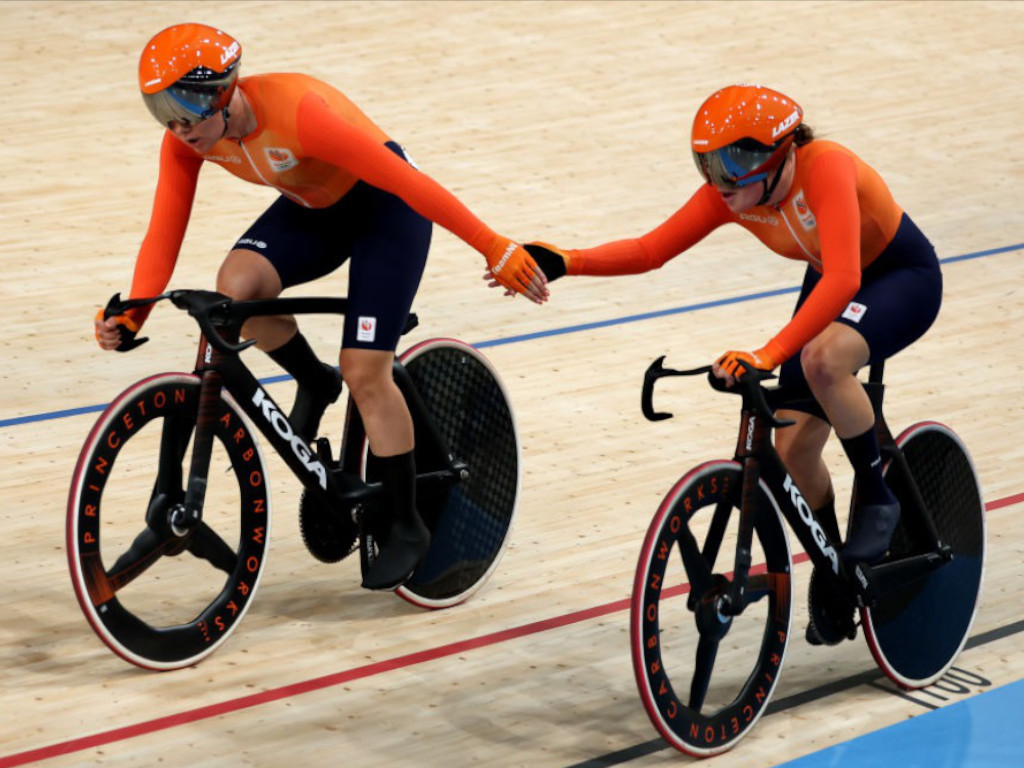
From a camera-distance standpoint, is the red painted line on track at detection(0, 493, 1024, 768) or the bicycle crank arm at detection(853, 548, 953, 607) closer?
the red painted line on track at detection(0, 493, 1024, 768)

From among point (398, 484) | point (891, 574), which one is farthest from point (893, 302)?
point (398, 484)

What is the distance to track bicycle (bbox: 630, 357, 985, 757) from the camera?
10.3ft

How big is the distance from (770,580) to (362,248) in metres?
1.09

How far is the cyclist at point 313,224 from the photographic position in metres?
3.38

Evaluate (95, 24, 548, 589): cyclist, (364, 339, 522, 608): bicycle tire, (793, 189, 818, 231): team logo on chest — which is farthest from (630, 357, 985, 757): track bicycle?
(95, 24, 548, 589): cyclist

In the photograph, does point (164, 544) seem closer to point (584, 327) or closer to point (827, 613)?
point (827, 613)

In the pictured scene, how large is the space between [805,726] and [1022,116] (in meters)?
6.17

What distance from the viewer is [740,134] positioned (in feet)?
10.2

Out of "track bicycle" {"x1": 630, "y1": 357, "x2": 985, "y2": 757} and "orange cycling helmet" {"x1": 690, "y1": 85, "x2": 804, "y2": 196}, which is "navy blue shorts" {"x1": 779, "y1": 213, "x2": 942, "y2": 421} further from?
"orange cycling helmet" {"x1": 690, "y1": 85, "x2": 804, "y2": 196}

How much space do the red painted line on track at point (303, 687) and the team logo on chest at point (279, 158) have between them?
1058mm

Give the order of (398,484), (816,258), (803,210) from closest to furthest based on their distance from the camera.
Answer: (803,210) < (816,258) < (398,484)

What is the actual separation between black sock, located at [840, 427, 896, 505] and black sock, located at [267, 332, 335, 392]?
117cm

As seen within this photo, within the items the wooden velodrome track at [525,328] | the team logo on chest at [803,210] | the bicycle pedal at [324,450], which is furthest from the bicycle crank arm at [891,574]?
the bicycle pedal at [324,450]

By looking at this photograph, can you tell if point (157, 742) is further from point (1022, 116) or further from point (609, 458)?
point (1022, 116)
